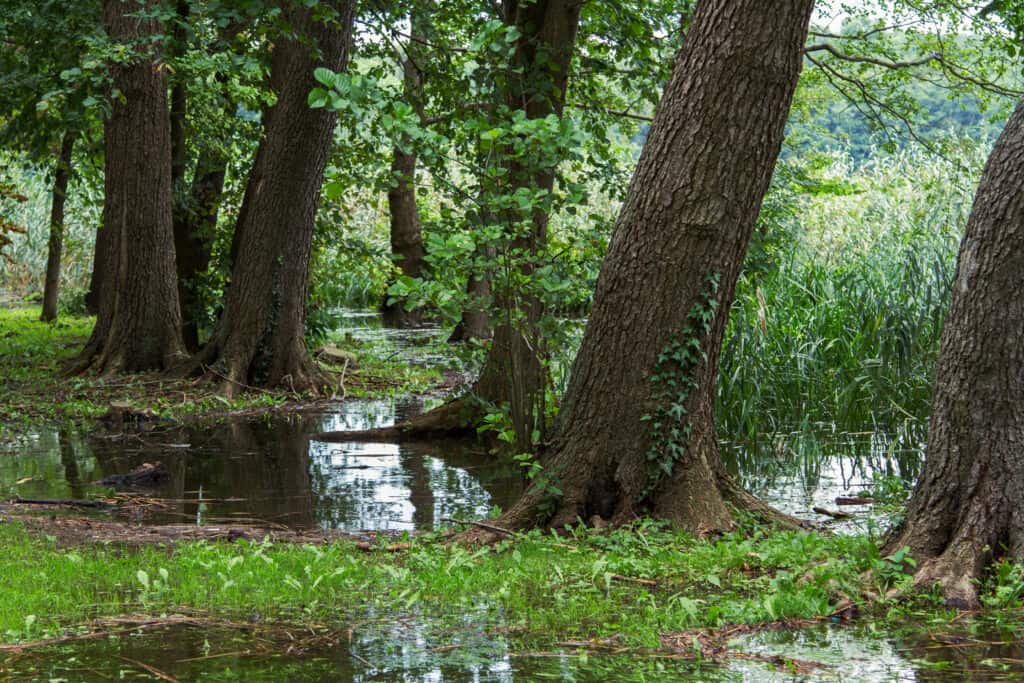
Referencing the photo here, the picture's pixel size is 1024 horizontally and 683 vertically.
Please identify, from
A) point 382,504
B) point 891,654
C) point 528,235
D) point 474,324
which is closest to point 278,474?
point 382,504

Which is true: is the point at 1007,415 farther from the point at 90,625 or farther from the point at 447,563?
the point at 90,625

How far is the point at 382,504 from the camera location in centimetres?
791

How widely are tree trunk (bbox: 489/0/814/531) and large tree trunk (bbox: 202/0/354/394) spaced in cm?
762

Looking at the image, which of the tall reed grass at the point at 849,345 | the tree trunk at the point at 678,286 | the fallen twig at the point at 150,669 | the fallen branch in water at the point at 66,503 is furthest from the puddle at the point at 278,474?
the fallen twig at the point at 150,669

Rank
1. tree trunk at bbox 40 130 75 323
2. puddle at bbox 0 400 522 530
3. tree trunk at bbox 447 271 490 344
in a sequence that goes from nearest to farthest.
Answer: puddle at bbox 0 400 522 530 < tree trunk at bbox 447 271 490 344 < tree trunk at bbox 40 130 75 323

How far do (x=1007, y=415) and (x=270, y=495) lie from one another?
17.1 feet

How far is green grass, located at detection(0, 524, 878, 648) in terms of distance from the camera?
15.0 ft

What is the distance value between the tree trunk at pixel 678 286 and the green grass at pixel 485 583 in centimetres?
36

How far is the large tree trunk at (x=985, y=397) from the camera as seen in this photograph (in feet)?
15.6

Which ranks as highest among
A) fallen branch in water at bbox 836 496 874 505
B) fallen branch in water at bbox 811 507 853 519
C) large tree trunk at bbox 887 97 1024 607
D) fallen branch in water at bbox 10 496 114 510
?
large tree trunk at bbox 887 97 1024 607

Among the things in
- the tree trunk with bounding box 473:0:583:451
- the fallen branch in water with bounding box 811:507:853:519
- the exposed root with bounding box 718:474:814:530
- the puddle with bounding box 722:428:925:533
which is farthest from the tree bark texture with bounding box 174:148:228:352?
the exposed root with bounding box 718:474:814:530

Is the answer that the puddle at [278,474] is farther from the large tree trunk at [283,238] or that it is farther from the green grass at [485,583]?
the large tree trunk at [283,238]

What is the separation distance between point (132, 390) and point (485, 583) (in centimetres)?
930

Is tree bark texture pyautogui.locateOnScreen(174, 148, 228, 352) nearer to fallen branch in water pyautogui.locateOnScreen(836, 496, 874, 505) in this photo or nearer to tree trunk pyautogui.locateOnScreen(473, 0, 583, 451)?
tree trunk pyautogui.locateOnScreen(473, 0, 583, 451)
